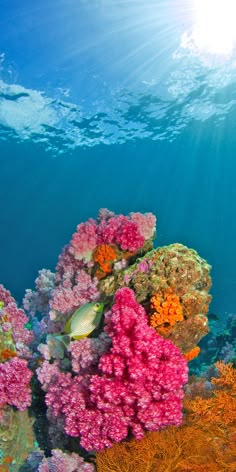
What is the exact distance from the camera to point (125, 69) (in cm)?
2194

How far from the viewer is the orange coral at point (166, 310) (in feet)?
13.0

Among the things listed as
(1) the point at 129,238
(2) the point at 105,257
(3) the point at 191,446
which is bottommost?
(3) the point at 191,446

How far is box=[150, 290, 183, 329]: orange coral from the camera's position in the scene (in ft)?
13.0

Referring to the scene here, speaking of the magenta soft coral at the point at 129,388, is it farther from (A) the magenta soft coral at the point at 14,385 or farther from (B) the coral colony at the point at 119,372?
(A) the magenta soft coral at the point at 14,385

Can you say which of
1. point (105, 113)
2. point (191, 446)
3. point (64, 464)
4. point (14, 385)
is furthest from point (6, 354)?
point (105, 113)

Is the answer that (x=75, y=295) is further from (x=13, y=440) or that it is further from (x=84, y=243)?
(x=13, y=440)

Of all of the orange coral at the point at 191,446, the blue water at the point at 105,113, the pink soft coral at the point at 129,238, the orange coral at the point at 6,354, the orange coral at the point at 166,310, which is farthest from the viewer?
the blue water at the point at 105,113

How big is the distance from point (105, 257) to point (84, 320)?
1.22 m

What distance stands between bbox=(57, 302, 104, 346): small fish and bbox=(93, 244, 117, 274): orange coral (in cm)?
105

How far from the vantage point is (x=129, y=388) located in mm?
3436

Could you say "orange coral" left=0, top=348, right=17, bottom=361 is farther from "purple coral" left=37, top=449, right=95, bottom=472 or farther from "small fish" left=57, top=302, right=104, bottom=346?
"purple coral" left=37, top=449, right=95, bottom=472

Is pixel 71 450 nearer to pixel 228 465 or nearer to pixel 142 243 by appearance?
pixel 228 465

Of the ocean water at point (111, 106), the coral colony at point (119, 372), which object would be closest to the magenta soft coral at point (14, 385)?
the coral colony at point (119, 372)

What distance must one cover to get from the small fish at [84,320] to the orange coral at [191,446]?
1219 mm
